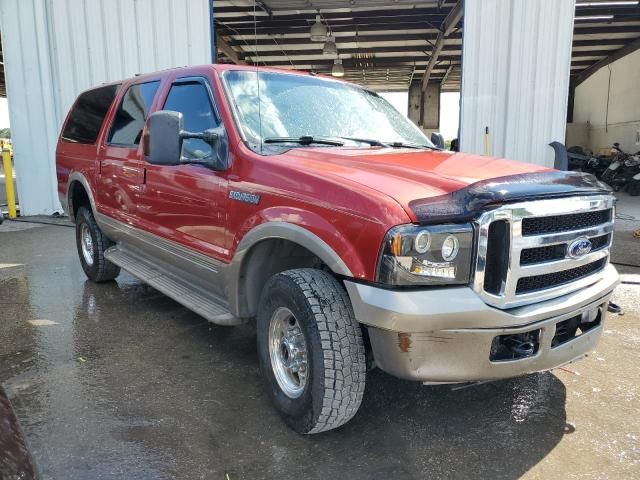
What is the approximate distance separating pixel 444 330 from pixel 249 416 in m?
1.29

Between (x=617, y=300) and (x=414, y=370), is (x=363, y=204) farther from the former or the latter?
(x=617, y=300)

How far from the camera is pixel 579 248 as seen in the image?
2.62 metres

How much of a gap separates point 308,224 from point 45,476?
1.66 m

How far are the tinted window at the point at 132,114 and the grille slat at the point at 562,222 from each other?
10.2 feet

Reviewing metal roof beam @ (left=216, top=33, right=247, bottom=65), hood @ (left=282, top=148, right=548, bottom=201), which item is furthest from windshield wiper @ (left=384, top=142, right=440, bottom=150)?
metal roof beam @ (left=216, top=33, right=247, bottom=65)

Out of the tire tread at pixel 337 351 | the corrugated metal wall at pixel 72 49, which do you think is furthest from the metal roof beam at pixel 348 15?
the tire tread at pixel 337 351

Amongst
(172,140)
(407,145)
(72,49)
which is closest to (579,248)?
(407,145)

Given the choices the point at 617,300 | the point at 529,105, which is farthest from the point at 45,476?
the point at 529,105

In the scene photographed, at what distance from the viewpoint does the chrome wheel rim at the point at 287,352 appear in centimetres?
275

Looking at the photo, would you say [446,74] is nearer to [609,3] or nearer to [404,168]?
[609,3]

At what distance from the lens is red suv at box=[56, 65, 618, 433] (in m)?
2.28

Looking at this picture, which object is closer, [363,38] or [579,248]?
[579,248]

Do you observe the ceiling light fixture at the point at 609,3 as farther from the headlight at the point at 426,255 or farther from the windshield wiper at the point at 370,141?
the headlight at the point at 426,255

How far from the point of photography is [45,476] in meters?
2.44
